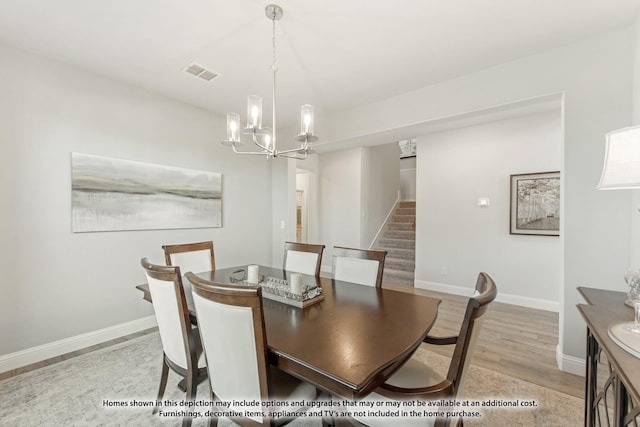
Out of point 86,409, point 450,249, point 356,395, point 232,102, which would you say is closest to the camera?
point 356,395

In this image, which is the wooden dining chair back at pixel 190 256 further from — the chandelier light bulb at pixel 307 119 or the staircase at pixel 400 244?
the staircase at pixel 400 244

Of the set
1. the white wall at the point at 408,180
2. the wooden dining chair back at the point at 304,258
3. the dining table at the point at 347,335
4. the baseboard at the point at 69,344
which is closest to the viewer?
the dining table at the point at 347,335

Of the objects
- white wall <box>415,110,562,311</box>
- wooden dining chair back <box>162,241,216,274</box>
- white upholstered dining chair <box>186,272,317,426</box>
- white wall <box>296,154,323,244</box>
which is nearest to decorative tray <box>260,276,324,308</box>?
white upholstered dining chair <box>186,272,317,426</box>

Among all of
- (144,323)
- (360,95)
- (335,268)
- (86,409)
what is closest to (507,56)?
(360,95)

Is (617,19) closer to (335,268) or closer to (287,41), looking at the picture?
(287,41)

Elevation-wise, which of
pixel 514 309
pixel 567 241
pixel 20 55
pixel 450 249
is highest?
pixel 20 55

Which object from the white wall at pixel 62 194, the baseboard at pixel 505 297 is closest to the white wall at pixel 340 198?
the baseboard at pixel 505 297

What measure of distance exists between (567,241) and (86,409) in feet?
12.2

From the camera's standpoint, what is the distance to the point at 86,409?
1.76 meters

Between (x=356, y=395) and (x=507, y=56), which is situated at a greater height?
(x=507, y=56)

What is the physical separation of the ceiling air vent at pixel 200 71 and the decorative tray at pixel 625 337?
327 cm

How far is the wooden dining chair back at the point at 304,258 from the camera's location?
8.24 ft

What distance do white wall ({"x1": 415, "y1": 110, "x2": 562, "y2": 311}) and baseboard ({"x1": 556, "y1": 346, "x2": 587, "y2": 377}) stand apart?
1624 mm

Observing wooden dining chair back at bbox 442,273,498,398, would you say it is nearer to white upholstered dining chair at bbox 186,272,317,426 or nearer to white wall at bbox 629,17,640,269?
white upholstered dining chair at bbox 186,272,317,426
